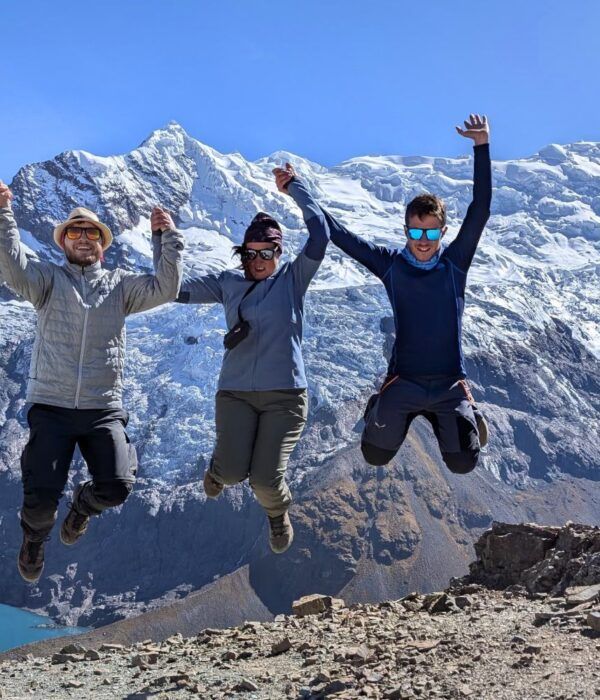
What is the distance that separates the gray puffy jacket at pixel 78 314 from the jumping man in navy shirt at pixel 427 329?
247 cm

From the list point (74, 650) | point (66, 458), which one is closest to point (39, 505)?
point (66, 458)

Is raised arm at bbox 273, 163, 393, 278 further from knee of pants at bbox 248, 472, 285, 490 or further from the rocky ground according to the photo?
the rocky ground

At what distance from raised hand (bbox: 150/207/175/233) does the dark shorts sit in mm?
2279

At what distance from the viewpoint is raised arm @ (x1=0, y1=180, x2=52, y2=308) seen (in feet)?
34.2

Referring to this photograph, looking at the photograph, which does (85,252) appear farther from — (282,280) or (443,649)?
(443,649)

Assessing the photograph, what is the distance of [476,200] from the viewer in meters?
11.6

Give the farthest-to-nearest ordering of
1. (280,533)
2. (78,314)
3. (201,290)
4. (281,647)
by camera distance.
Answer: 1. (281,647)
2. (280,533)
3. (201,290)
4. (78,314)

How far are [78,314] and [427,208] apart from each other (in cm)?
442

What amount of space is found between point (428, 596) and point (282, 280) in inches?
339

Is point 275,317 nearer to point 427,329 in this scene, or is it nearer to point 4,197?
point 427,329

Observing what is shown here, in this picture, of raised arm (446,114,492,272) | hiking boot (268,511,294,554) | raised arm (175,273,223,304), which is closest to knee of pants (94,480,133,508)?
hiking boot (268,511,294,554)

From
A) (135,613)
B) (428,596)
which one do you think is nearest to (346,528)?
(135,613)

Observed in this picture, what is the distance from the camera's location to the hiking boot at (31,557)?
1098 centimetres

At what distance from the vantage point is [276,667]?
13.3 metres
